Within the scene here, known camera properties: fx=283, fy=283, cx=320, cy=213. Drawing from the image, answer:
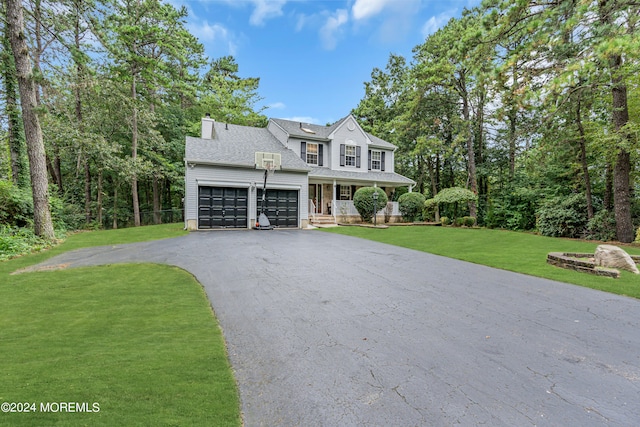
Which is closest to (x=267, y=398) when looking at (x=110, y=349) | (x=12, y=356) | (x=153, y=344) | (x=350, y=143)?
(x=153, y=344)

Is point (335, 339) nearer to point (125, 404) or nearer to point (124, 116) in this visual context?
point (125, 404)

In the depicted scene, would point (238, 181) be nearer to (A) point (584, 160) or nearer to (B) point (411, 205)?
(B) point (411, 205)

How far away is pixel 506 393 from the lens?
2375mm

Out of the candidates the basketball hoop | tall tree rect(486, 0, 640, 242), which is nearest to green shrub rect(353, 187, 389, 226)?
the basketball hoop

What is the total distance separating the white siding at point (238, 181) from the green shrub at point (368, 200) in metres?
3.53

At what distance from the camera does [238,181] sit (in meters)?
15.2

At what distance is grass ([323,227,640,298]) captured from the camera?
5.77 meters

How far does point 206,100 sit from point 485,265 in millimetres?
24694

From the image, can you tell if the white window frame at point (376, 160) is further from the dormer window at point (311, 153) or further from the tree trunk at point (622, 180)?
the tree trunk at point (622, 180)

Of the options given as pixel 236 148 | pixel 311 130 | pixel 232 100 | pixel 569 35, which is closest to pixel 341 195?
pixel 311 130

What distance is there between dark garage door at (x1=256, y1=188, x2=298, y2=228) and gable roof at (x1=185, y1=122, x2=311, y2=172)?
1.51 m

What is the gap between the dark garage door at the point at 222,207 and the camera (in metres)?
14.6

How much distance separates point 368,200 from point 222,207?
8660mm

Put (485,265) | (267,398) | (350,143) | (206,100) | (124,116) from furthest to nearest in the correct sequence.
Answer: (206,100)
(350,143)
(124,116)
(485,265)
(267,398)
